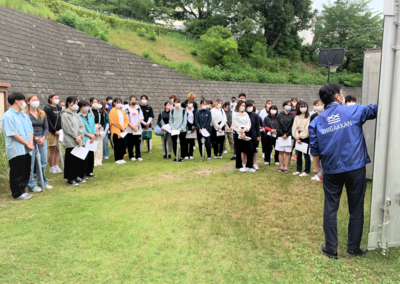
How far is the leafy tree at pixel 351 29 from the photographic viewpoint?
3778 centimetres

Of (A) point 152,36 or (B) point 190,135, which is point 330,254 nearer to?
(B) point 190,135

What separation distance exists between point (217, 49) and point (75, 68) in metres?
15.2

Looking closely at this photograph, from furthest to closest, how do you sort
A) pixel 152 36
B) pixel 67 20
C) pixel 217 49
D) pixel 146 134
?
pixel 152 36 → pixel 217 49 → pixel 67 20 → pixel 146 134

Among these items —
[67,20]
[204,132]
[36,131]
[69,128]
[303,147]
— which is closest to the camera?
[36,131]

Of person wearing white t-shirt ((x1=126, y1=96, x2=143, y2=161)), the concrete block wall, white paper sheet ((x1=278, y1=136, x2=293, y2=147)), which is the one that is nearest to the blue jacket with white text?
white paper sheet ((x1=278, y1=136, x2=293, y2=147))

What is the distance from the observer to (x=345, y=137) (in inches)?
141

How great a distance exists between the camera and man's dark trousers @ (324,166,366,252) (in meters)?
3.58

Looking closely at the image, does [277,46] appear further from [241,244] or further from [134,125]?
[241,244]

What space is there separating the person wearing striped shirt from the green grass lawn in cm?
39

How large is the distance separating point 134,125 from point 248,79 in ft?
64.5

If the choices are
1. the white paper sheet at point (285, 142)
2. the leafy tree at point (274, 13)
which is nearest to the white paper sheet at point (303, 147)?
the white paper sheet at point (285, 142)

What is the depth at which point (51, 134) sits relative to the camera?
799cm

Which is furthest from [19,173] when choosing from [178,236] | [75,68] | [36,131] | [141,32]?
[141,32]

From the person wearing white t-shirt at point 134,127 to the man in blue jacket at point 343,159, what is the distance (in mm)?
6945
